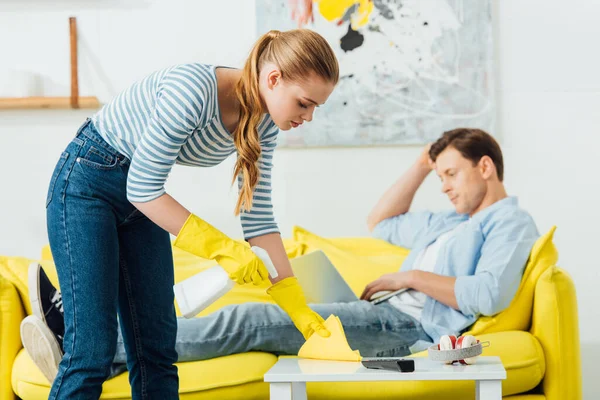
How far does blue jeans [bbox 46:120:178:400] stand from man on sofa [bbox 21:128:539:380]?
39cm

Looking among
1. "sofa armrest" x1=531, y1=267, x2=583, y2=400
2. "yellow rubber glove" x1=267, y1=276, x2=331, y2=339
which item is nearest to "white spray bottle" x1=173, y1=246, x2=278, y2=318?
"yellow rubber glove" x1=267, y1=276, x2=331, y2=339

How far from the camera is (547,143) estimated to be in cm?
279

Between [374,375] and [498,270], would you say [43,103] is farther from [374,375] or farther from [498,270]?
[374,375]

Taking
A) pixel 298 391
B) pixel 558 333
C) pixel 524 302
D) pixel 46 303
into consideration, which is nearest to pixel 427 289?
pixel 524 302

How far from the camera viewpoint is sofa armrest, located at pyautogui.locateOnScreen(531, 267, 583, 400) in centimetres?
192

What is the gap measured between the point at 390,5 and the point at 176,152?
1722mm

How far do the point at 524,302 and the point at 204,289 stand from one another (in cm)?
106

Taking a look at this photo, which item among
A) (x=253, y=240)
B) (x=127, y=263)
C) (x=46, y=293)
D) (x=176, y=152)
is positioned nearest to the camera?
(x=176, y=152)

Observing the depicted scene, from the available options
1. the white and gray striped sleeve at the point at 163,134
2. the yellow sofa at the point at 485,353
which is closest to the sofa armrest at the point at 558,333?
the yellow sofa at the point at 485,353

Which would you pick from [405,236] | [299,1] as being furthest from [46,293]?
[299,1]

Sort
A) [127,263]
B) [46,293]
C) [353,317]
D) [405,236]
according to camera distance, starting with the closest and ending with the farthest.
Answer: [127,263] < [46,293] < [353,317] < [405,236]

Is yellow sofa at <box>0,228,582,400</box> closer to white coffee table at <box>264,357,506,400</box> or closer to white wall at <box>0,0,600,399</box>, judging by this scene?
Answer: white coffee table at <box>264,357,506,400</box>

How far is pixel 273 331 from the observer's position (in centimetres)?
191

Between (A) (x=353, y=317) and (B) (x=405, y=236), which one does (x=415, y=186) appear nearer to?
(B) (x=405, y=236)
